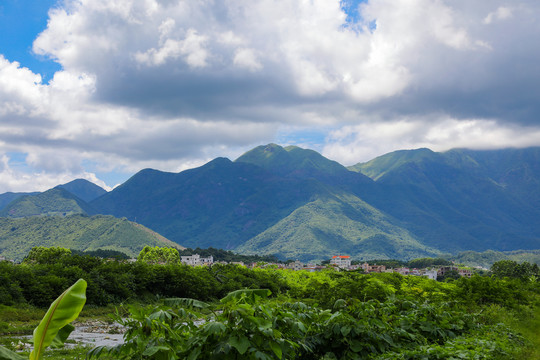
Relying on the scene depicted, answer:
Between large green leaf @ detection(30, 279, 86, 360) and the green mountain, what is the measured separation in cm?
12956

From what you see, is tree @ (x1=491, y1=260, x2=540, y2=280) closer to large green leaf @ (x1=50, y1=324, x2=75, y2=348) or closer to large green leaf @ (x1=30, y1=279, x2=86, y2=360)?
large green leaf @ (x1=50, y1=324, x2=75, y2=348)

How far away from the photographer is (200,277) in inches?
1225

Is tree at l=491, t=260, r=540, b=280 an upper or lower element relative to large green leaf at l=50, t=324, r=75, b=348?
lower

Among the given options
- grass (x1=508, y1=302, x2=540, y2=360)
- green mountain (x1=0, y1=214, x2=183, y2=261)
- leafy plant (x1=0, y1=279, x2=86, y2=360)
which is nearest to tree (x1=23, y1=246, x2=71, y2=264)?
grass (x1=508, y1=302, x2=540, y2=360)

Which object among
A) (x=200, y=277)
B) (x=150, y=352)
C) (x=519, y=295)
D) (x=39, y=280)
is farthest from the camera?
(x=200, y=277)

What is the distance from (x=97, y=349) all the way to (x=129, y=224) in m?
153

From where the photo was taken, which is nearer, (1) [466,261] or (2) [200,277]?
(2) [200,277]

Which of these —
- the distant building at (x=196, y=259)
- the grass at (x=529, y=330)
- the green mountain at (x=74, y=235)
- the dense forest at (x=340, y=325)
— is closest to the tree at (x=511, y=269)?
the dense forest at (x=340, y=325)

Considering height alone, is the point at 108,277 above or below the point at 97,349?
below

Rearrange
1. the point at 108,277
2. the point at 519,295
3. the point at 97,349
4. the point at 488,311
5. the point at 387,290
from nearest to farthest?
1. the point at 97,349
2. the point at 488,311
3. the point at 387,290
4. the point at 519,295
5. the point at 108,277

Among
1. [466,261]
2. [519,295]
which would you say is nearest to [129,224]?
[466,261]

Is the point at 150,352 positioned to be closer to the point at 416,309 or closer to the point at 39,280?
the point at 416,309

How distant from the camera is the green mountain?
12825 centimetres

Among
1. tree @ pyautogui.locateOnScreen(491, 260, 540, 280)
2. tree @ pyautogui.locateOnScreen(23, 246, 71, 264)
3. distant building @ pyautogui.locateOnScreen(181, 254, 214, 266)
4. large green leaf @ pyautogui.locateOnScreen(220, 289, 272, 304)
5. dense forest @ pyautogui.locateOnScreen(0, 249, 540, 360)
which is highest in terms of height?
large green leaf @ pyautogui.locateOnScreen(220, 289, 272, 304)
